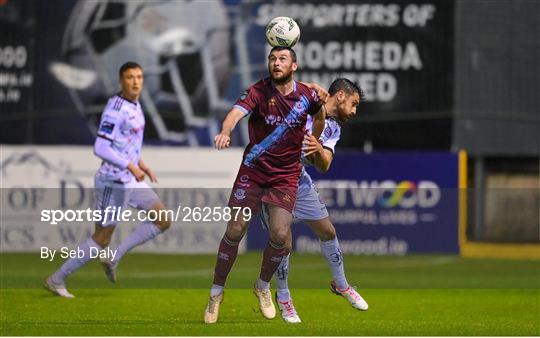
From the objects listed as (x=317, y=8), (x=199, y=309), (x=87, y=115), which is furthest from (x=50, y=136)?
(x=199, y=309)

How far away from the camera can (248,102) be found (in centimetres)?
1077

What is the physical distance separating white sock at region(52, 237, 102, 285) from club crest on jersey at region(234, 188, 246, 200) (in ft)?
10.6

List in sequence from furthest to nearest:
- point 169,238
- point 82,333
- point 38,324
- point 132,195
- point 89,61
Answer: point 89,61 < point 169,238 < point 132,195 < point 38,324 < point 82,333

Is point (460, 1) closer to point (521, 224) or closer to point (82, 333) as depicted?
point (521, 224)

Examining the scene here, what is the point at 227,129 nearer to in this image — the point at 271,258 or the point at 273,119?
the point at 273,119

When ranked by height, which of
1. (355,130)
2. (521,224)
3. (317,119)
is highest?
(317,119)

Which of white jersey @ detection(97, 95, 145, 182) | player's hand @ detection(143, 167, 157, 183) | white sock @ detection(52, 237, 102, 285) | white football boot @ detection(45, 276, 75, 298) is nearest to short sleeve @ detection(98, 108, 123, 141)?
white jersey @ detection(97, 95, 145, 182)

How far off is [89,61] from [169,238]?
12.2ft

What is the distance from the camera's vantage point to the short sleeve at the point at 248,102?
1067 centimetres

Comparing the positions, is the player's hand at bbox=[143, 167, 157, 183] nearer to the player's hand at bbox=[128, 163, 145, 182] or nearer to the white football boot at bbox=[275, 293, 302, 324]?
the player's hand at bbox=[128, 163, 145, 182]

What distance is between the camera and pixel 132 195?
1471 cm

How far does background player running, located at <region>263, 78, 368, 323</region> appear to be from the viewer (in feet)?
38.3

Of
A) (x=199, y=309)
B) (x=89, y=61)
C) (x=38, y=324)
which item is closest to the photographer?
(x=38, y=324)

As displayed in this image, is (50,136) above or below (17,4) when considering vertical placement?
below
